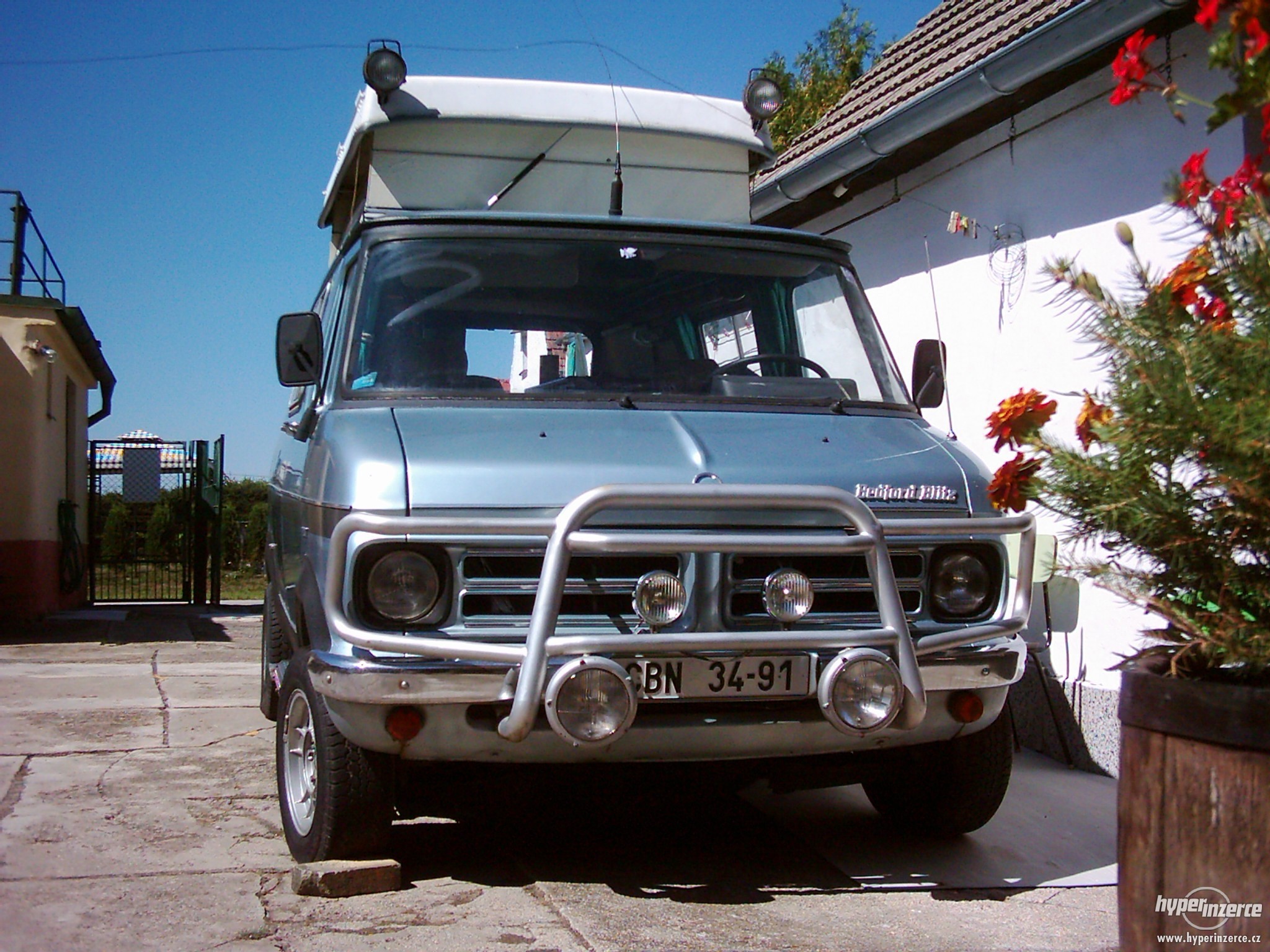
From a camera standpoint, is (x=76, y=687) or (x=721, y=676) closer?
(x=721, y=676)

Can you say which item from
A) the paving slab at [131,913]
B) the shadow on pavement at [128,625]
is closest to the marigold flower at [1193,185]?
the paving slab at [131,913]

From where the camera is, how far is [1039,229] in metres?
7.31

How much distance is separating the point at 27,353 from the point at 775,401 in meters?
12.0

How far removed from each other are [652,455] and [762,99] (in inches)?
141

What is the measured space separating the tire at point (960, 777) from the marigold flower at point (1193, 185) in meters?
2.31

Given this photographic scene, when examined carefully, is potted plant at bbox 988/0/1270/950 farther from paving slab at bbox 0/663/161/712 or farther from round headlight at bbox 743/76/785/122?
paving slab at bbox 0/663/161/712

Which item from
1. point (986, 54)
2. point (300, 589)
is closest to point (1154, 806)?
point (300, 589)

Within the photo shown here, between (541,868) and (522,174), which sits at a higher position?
(522,174)

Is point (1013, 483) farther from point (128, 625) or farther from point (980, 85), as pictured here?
point (128, 625)

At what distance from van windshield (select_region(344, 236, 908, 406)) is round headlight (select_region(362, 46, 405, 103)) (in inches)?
61.4

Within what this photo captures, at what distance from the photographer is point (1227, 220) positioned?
254 cm

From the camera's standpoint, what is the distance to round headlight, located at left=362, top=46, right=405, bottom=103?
6.26 metres

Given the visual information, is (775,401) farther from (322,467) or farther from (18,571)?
(18,571)

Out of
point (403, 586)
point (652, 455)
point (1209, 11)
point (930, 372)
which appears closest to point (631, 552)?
point (652, 455)
